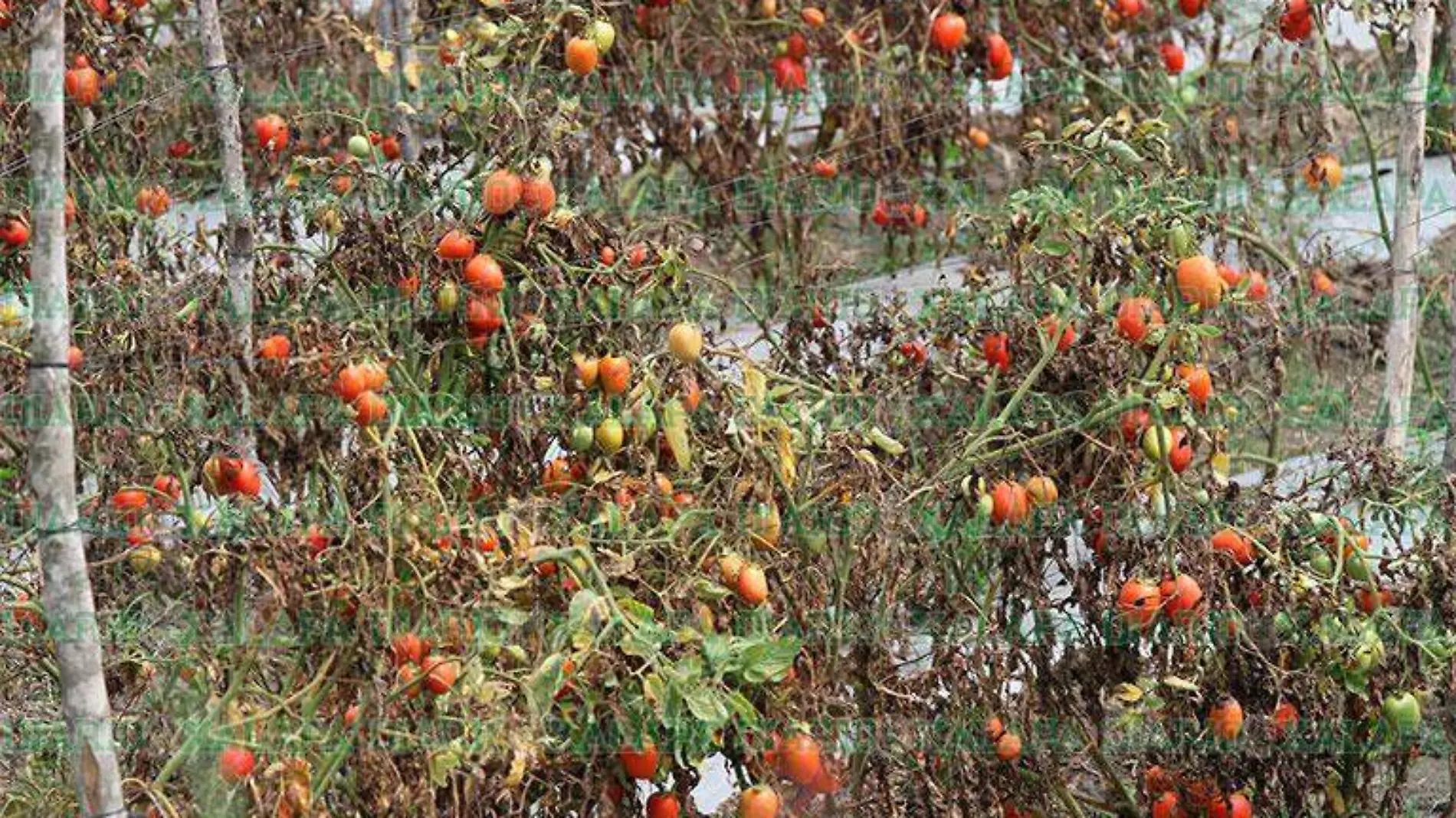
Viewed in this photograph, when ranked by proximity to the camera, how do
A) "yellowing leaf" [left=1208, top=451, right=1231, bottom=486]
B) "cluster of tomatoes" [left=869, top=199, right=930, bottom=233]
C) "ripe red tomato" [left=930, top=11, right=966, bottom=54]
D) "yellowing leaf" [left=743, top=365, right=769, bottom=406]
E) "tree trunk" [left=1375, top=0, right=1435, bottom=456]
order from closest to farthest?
"yellowing leaf" [left=743, top=365, right=769, bottom=406]
"yellowing leaf" [left=1208, top=451, right=1231, bottom=486]
"tree trunk" [left=1375, top=0, right=1435, bottom=456]
"ripe red tomato" [left=930, top=11, right=966, bottom=54]
"cluster of tomatoes" [left=869, top=199, right=930, bottom=233]

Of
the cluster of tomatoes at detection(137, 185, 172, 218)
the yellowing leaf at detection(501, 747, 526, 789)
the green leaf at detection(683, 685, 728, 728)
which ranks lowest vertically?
the yellowing leaf at detection(501, 747, 526, 789)

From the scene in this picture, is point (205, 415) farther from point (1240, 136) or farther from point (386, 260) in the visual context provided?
point (1240, 136)

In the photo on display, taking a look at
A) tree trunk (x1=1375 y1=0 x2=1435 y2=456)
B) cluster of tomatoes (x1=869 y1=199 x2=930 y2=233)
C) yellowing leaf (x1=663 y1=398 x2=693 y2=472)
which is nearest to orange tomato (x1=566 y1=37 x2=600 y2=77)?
yellowing leaf (x1=663 y1=398 x2=693 y2=472)

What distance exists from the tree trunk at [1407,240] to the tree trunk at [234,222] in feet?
5.88

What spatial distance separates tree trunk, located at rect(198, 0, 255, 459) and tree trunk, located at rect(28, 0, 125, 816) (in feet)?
2.19

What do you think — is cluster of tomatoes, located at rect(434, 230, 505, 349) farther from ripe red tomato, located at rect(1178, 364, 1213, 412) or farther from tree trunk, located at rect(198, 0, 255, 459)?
ripe red tomato, located at rect(1178, 364, 1213, 412)

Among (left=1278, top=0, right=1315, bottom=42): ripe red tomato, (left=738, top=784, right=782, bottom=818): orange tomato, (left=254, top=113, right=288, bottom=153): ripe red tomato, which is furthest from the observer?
(left=254, top=113, right=288, bottom=153): ripe red tomato

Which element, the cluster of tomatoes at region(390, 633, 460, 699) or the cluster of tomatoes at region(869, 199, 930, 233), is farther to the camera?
the cluster of tomatoes at region(869, 199, 930, 233)

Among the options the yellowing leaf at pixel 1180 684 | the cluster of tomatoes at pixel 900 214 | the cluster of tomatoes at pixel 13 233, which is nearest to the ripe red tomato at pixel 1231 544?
the yellowing leaf at pixel 1180 684

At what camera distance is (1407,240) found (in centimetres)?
371

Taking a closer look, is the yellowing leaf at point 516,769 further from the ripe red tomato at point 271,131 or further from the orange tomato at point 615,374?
the ripe red tomato at point 271,131

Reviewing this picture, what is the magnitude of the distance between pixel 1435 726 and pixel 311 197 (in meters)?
1.88

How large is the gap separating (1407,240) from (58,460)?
2246 mm

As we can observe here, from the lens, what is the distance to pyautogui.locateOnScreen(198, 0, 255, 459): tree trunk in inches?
124
